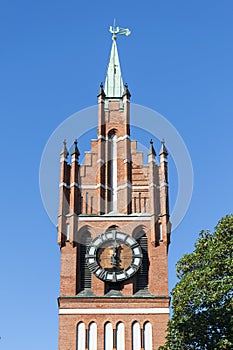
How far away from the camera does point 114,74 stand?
5316 cm

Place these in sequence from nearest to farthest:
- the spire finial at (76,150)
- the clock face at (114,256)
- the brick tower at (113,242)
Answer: the brick tower at (113,242) < the clock face at (114,256) < the spire finial at (76,150)

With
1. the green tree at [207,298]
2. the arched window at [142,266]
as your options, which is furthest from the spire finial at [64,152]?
the green tree at [207,298]

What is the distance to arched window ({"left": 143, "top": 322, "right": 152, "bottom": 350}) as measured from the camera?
43844 mm

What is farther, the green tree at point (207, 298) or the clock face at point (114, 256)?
the clock face at point (114, 256)

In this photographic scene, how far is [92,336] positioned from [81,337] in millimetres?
569

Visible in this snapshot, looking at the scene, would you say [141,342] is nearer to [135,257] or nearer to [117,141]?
[135,257]

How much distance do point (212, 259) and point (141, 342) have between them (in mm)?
12298

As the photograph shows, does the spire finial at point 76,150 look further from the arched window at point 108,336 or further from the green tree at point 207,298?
the green tree at point 207,298

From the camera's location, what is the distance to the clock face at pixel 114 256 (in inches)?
1781

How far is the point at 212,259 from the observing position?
108ft

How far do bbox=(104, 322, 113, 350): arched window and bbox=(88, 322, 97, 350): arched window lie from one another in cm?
52

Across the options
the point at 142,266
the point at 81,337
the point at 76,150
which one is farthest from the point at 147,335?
the point at 76,150

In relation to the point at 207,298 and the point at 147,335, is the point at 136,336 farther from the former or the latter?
the point at 207,298

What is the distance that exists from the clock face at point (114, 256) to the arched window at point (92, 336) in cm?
251
